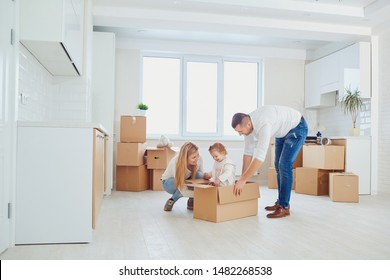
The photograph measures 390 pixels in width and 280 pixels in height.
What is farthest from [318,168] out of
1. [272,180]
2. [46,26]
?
[46,26]

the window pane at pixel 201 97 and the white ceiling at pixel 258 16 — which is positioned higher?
the white ceiling at pixel 258 16

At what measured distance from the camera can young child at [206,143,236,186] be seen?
3.46 meters

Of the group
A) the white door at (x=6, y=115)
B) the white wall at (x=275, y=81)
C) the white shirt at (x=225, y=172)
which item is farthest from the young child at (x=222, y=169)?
the white wall at (x=275, y=81)

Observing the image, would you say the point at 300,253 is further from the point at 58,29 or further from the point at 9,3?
the point at 9,3

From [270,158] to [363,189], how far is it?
1.87m

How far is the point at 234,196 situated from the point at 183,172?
551 mm

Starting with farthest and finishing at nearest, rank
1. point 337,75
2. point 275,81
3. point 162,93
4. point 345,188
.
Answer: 1. point 275,81
2. point 162,93
3. point 337,75
4. point 345,188

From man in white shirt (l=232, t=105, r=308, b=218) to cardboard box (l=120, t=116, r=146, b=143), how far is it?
2.22 meters

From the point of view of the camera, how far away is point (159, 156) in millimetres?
5742

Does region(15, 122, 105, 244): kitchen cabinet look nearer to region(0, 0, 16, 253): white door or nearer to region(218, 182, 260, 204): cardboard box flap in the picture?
region(0, 0, 16, 253): white door

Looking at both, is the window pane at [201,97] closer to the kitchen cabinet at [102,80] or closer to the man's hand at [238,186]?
the kitchen cabinet at [102,80]

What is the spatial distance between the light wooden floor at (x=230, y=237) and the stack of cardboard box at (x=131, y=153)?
131 cm

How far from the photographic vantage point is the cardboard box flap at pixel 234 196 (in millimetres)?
3271

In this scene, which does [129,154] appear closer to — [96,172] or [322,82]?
[96,172]
